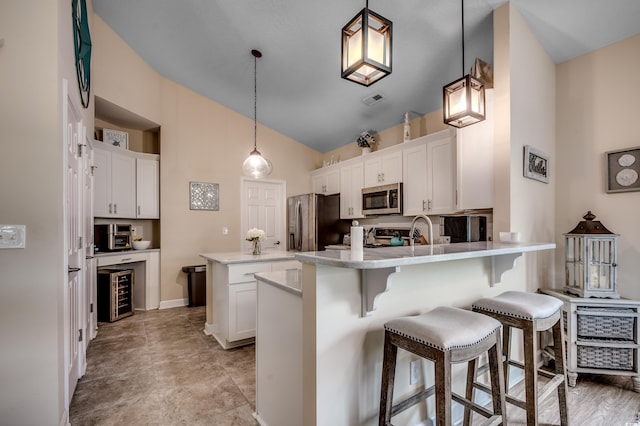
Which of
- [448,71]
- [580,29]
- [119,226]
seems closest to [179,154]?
[119,226]

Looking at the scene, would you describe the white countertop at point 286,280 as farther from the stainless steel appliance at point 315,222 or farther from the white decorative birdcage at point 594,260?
the stainless steel appliance at point 315,222

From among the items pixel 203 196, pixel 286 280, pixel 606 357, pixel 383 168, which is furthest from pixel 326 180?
pixel 606 357

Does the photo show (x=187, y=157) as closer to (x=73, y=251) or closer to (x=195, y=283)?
(x=195, y=283)

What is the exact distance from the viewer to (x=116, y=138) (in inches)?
174

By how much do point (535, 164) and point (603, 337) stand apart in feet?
4.91

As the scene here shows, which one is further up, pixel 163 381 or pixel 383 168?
pixel 383 168

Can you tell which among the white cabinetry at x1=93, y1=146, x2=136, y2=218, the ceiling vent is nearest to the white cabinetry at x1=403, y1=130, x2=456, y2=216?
the ceiling vent

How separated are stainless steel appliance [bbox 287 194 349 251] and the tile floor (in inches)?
86.6

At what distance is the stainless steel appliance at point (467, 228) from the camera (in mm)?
2912

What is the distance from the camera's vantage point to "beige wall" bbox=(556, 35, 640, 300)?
2.60 meters

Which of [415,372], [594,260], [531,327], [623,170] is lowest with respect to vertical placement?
[415,372]

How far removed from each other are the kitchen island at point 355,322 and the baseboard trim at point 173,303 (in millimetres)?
3926

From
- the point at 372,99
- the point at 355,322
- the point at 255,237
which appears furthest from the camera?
the point at 372,99

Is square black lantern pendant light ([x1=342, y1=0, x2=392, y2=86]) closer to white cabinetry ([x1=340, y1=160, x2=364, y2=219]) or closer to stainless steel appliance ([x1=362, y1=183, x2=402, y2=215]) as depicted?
stainless steel appliance ([x1=362, y1=183, x2=402, y2=215])
